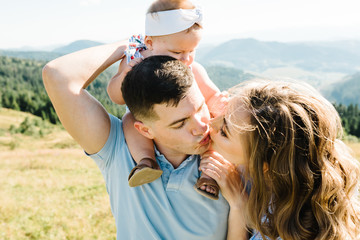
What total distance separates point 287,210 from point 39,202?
9.73 metres

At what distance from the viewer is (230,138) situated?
2.08m

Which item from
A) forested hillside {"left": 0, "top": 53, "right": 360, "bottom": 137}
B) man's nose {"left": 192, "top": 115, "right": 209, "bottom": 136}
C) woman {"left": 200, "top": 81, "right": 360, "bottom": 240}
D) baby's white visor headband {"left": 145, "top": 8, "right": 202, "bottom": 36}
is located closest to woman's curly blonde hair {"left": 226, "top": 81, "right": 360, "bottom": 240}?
woman {"left": 200, "top": 81, "right": 360, "bottom": 240}

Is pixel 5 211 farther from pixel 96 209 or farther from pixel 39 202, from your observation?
pixel 96 209

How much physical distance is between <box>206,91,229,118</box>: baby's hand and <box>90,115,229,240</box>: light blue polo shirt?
41 cm

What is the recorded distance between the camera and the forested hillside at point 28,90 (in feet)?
246

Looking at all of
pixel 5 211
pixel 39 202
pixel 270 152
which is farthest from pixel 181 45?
pixel 39 202

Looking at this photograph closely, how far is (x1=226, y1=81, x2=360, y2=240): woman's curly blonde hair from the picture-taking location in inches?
74.3

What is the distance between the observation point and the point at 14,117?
6975 centimetres

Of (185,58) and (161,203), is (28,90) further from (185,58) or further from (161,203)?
(161,203)

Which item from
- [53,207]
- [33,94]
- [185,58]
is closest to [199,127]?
[185,58]

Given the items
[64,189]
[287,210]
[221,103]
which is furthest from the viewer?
[64,189]

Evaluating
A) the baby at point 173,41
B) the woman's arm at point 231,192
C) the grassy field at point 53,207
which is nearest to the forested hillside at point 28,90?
the grassy field at point 53,207

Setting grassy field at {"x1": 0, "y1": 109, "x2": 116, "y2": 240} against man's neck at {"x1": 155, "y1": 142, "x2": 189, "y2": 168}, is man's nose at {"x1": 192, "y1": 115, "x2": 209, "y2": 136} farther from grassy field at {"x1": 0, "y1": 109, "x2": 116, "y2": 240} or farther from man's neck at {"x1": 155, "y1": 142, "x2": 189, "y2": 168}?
grassy field at {"x1": 0, "y1": 109, "x2": 116, "y2": 240}

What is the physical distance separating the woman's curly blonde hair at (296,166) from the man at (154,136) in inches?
11.5
